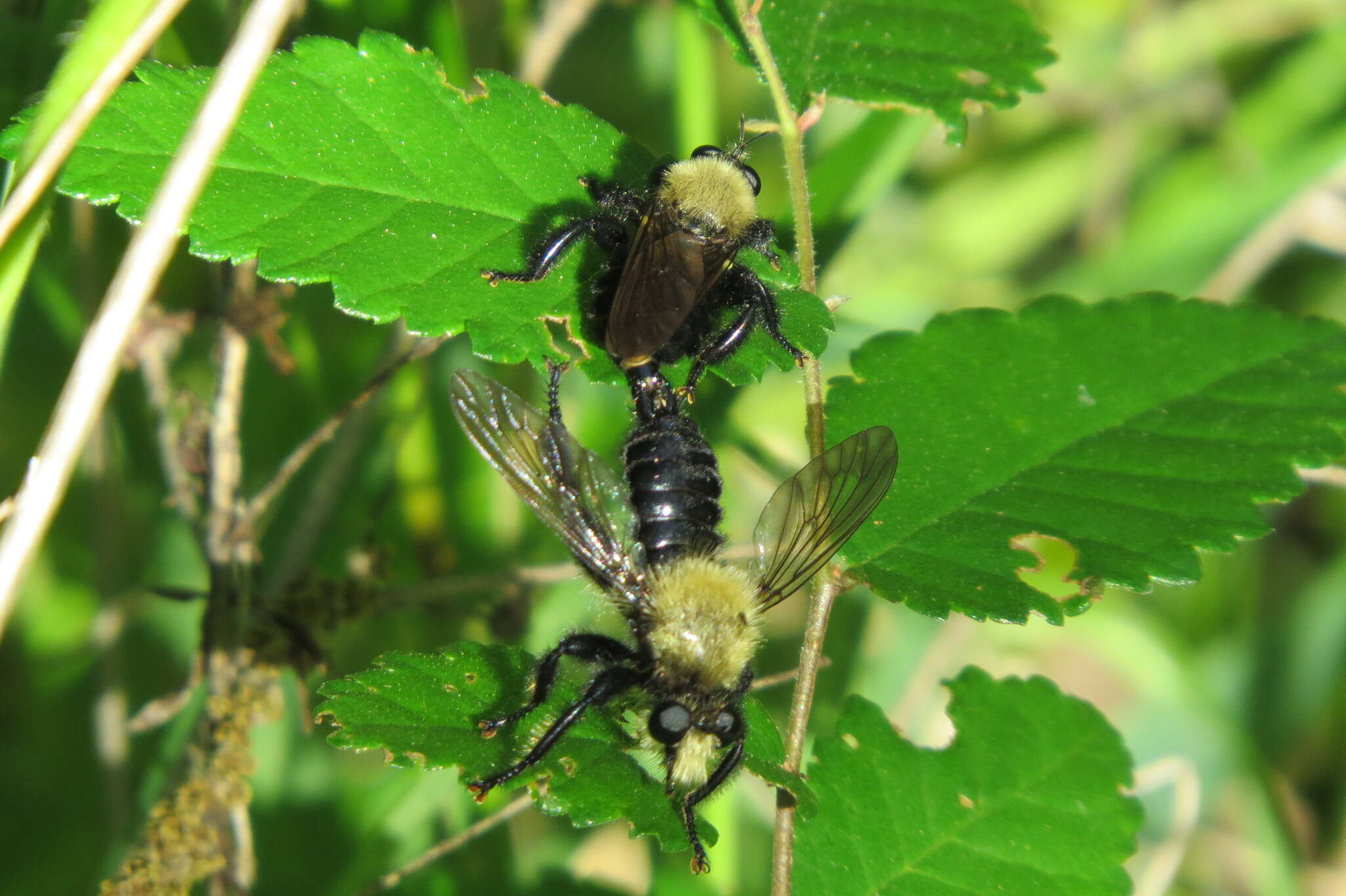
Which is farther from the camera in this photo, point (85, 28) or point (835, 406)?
point (835, 406)

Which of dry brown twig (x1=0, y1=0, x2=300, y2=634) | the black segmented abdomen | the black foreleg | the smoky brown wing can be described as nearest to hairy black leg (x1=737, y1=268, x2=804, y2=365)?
the black foreleg

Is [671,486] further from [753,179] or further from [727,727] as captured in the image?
[753,179]

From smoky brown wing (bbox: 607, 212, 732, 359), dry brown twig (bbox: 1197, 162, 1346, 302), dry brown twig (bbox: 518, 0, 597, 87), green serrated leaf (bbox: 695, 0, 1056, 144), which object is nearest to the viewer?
smoky brown wing (bbox: 607, 212, 732, 359)

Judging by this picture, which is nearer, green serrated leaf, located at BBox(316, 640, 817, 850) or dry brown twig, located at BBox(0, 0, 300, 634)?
dry brown twig, located at BBox(0, 0, 300, 634)

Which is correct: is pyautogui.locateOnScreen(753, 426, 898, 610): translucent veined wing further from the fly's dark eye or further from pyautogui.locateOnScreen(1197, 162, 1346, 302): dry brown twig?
pyautogui.locateOnScreen(1197, 162, 1346, 302): dry brown twig

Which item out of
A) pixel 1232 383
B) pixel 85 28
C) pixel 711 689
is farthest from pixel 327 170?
pixel 1232 383

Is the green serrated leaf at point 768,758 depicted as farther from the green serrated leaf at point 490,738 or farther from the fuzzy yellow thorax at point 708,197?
the fuzzy yellow thorax at point 708,197

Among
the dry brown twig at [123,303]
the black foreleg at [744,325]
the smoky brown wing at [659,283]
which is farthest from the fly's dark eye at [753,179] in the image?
the dry brown twig at [123,303]

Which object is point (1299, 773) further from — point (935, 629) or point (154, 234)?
point (154, 234)
